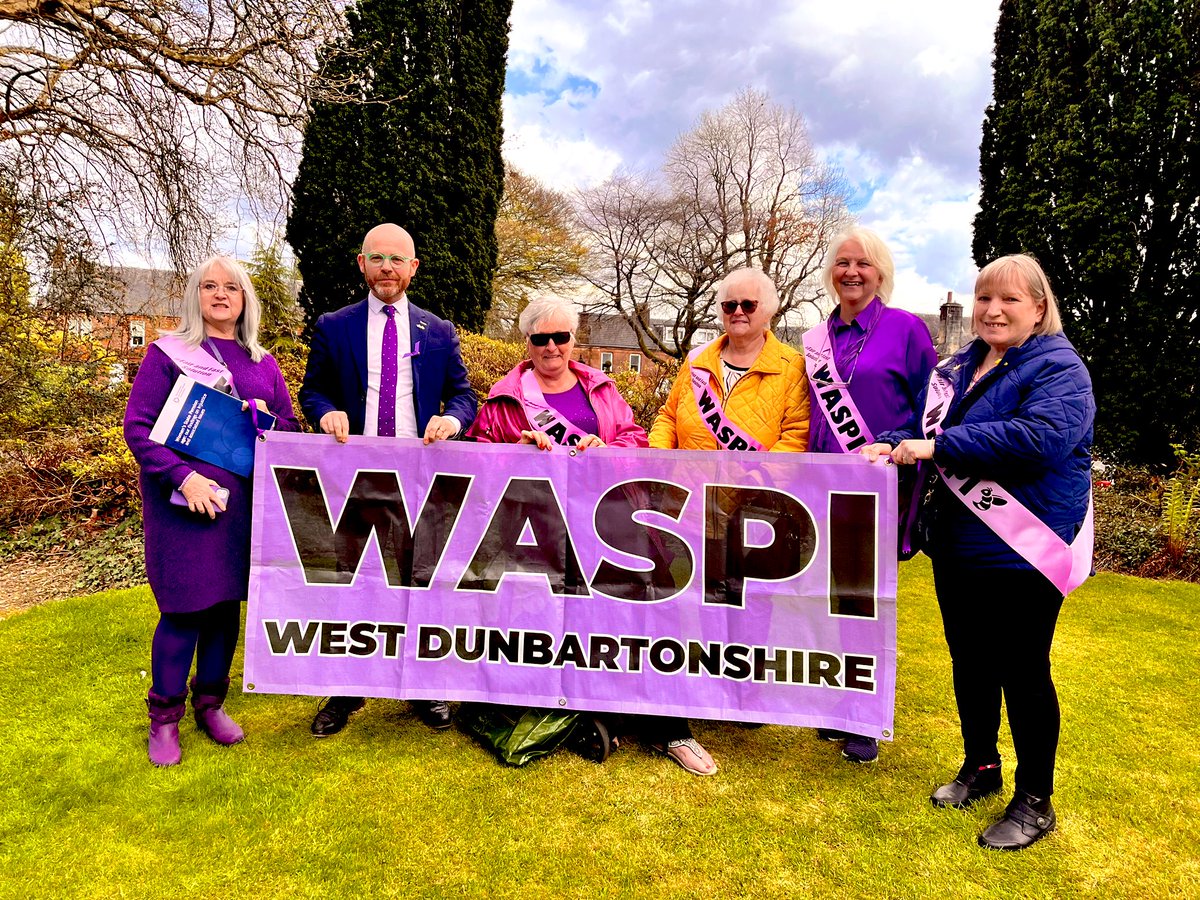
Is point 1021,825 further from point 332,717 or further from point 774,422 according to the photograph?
point 332,717

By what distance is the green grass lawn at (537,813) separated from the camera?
2320 millimetres

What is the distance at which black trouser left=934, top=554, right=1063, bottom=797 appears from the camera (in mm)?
2428

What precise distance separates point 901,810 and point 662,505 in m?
1.57

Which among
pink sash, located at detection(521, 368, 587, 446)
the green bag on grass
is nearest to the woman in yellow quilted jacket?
the green bag on grass

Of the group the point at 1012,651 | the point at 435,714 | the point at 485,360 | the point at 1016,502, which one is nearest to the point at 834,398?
the point at 1016,502

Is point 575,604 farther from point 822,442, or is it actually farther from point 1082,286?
point 1082,286

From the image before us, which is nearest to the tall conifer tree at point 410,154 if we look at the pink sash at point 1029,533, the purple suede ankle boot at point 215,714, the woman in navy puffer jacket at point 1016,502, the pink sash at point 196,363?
the pink sash at point 196,363

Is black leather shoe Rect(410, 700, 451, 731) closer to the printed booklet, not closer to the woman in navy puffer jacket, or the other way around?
the printed booklet

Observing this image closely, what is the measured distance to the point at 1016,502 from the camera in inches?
95.2

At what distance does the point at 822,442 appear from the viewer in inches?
118

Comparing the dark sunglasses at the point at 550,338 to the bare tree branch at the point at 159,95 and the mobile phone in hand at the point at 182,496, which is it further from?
the bare tree branch at the point at 159,95

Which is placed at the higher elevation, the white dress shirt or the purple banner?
the white dress shirt

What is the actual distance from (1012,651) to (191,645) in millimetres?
3332

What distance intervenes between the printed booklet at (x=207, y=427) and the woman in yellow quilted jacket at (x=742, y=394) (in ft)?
6.41
